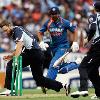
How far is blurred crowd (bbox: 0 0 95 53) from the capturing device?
29.2 m

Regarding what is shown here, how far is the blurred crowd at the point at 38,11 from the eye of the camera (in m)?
29.2

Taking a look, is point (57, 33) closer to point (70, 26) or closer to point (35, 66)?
point (70, 26)

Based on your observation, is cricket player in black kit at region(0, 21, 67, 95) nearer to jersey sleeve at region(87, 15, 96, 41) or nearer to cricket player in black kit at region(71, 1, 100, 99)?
cricket player in black kit at region(71, 1, 100, 99)

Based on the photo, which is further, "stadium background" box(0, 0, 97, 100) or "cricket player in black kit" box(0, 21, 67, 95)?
"stadium background" box(0, 0, 97, 100)

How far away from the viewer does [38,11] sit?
101ft

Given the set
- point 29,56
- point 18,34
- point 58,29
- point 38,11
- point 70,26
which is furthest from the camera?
point 38,11

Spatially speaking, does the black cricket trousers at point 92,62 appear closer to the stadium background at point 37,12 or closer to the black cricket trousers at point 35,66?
the black cricket trousers at point 35,66

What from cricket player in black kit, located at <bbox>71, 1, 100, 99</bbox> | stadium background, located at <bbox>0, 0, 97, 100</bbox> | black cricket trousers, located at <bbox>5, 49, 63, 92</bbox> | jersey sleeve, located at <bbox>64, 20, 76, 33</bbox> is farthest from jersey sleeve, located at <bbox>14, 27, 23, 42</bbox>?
stadium background, located at <bbox>0, 0, 97, 100</bbox>

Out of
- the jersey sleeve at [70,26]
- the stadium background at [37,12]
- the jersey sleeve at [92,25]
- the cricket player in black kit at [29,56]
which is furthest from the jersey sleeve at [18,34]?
the stadium background at [37,12]

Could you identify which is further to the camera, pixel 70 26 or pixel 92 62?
pixel 70 26

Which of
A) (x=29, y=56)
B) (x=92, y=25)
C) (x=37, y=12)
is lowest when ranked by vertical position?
(x=29, y=56)

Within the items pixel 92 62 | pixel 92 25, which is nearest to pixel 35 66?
pixel 92 62

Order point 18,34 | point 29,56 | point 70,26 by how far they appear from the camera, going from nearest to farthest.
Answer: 1. point 18,34
2. point 29,56
3. point 70,26

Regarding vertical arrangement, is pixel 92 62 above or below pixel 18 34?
below
